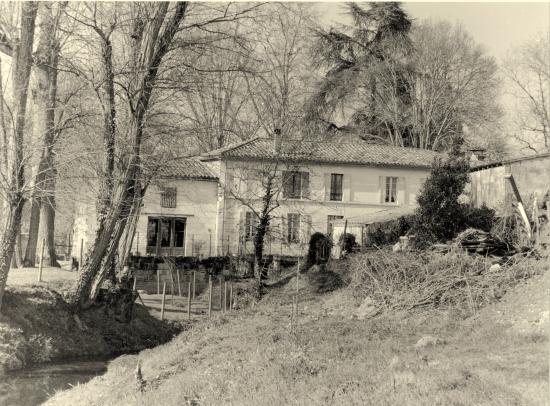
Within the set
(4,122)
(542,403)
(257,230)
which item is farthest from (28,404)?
(257,230)

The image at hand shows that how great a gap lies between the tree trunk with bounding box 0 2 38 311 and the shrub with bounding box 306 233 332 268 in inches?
609

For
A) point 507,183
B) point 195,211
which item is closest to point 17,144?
point 507,183

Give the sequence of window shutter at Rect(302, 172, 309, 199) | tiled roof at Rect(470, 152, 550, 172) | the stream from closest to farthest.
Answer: the stream
tiled roof at Rect(470, 152, 550, 172)
window shutter at Rect(302, 172, 309, 199)

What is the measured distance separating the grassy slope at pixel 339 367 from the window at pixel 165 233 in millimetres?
21453

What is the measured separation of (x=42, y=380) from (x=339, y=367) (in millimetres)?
7881

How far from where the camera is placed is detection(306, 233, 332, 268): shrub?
2825 cm

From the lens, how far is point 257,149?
3600 centimetres

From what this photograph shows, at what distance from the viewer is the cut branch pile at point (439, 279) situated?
39.8 ft

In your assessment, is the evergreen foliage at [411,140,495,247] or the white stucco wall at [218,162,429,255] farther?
the white stucco wall at [218,162,429,255]

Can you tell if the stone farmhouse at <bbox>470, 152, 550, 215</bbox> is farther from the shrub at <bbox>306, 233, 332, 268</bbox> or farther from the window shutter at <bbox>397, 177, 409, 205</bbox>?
the window shutter at <bbox>397, 177, 409, 205</bbox>

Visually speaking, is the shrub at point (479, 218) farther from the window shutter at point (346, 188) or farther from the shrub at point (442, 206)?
the window shutter at point (346, 188)

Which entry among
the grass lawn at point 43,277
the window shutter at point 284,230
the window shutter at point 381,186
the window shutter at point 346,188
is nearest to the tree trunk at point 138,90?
the grass lawn at point 43,277

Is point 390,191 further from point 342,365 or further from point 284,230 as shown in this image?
point 342,365

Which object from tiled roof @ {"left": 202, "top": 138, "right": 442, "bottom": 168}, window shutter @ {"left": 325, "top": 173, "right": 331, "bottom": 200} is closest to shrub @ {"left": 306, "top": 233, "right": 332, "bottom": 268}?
tiled roof @ {"left": 202, "top": 138, "right": 442, "bottom": 168}
